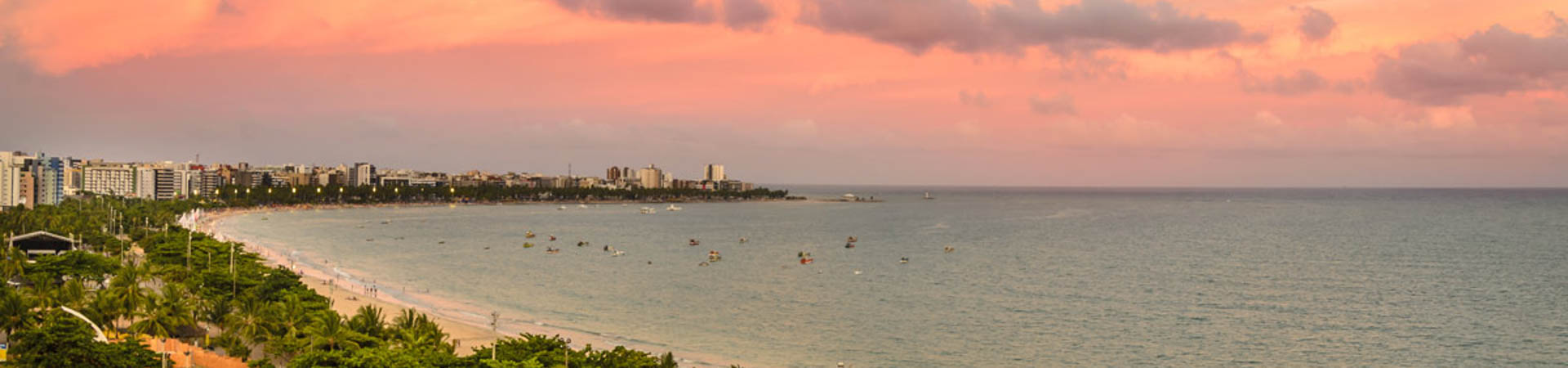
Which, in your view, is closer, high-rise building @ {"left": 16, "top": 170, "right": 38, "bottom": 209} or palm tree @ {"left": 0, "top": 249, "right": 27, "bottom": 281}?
palm tree @ {"left": 0, "top": 249, "right": 27, "bottom": 281}

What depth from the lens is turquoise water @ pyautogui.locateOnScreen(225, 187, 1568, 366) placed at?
48562 mm

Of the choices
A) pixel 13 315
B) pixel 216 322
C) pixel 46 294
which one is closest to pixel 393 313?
pixel 216 322

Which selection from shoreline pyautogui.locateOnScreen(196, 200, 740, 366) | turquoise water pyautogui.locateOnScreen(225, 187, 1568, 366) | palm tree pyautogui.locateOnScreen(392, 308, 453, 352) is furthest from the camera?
turquoise water pyautogui.locateOnScreen(225, 187, 1568, 366)

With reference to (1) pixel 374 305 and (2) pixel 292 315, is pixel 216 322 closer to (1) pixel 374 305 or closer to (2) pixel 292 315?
(2) pixel 292 315

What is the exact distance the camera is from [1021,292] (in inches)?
2761

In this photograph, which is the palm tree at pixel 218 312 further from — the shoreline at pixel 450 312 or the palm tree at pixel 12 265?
the palm tree at pixel 12 265

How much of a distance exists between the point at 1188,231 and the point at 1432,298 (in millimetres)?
84911

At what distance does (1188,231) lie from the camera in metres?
149

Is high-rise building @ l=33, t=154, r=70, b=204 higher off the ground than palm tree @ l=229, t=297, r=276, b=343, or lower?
higher

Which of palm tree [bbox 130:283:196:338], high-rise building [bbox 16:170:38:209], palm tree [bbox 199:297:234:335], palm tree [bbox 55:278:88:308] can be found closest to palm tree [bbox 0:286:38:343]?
palm tree [bbox 55:278:88:308]

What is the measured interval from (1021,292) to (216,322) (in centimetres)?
4974

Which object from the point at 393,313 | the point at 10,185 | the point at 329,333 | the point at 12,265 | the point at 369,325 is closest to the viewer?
the point at 329,333

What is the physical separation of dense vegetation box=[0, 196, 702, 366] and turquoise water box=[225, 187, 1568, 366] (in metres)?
15.1

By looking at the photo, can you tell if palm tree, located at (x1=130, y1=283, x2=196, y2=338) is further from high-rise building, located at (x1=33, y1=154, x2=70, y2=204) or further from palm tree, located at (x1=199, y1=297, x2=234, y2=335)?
high-rise building, located at (x1=33, y1=154, x2=70, y2=204)
